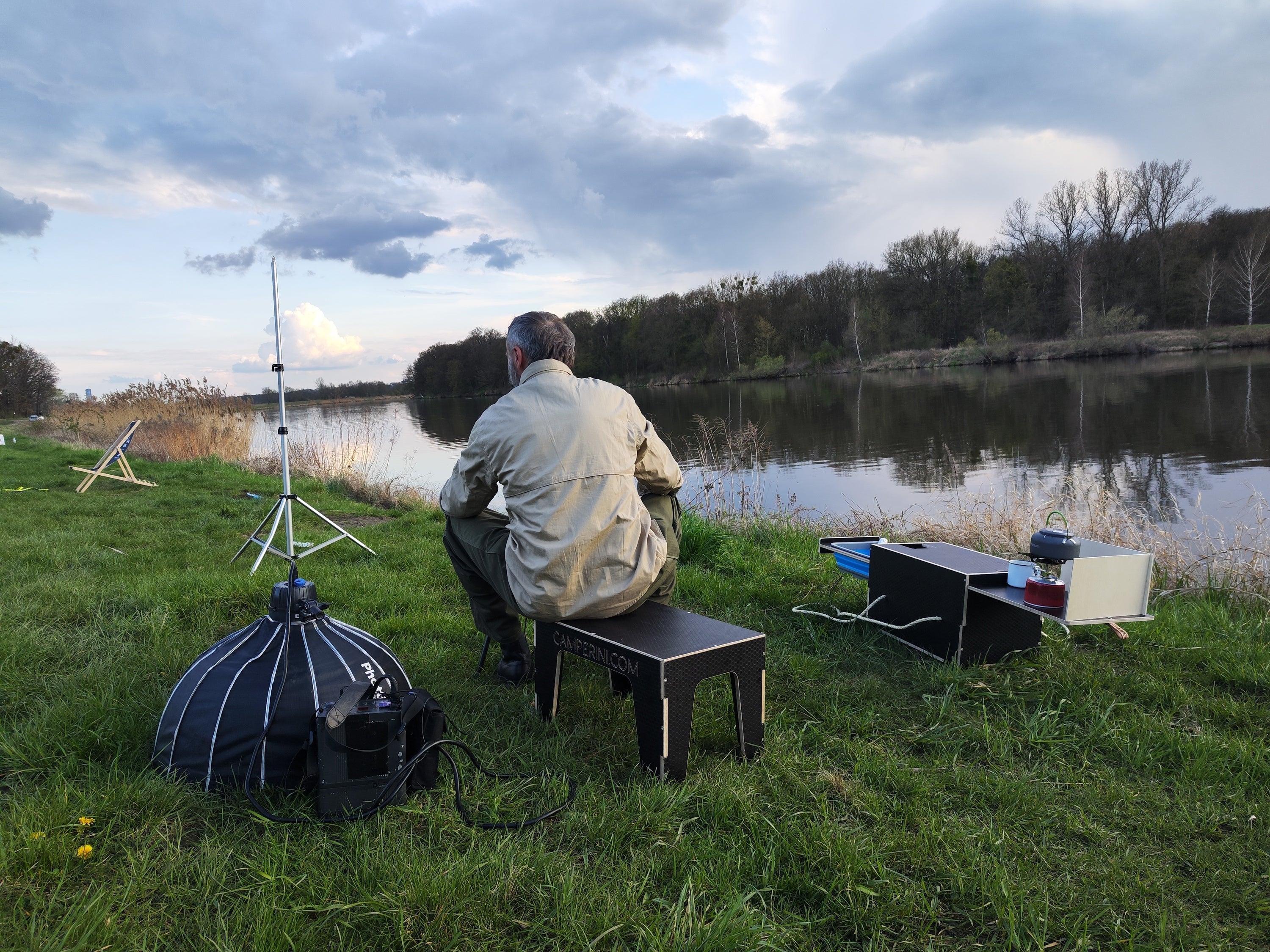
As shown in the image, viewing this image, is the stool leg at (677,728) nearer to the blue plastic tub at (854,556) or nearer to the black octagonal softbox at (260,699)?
the black octagonal softbox at (260,699)

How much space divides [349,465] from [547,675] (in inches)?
344

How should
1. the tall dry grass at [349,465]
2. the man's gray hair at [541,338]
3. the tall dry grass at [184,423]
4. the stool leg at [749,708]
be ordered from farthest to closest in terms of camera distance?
1. the tall dry grass at [184,423]
2. the tall dry grass at [349,465]
3. the man's gray hair at [541,338]
4. the stool leg at [749,708]

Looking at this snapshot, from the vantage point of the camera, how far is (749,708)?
2.24 meters

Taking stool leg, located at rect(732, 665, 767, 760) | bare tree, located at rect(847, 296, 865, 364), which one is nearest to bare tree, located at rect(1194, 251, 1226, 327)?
bare tree, located at rect(847, 296, 865, 364)

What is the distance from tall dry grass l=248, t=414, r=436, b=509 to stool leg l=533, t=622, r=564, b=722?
18.9ft

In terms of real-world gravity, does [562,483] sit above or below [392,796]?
above

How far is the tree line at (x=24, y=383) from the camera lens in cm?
3117

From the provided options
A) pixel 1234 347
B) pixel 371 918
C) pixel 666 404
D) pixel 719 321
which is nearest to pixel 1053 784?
pixel 371 918

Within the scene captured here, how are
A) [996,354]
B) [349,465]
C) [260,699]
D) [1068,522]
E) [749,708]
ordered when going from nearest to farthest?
1. [260,699]
2. [749,708]
3. [1068,522]
4. [349,465]
5. [996,354]

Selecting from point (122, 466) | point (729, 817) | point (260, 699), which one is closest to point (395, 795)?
point (260, 699)

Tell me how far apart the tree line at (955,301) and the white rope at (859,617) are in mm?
37978

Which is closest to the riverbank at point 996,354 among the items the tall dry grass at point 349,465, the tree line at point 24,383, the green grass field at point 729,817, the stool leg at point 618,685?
the tree line at point 24,383

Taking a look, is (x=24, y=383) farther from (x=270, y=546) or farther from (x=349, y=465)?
(x=270, y=546)

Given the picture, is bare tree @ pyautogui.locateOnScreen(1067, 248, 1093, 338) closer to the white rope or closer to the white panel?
the white rope
